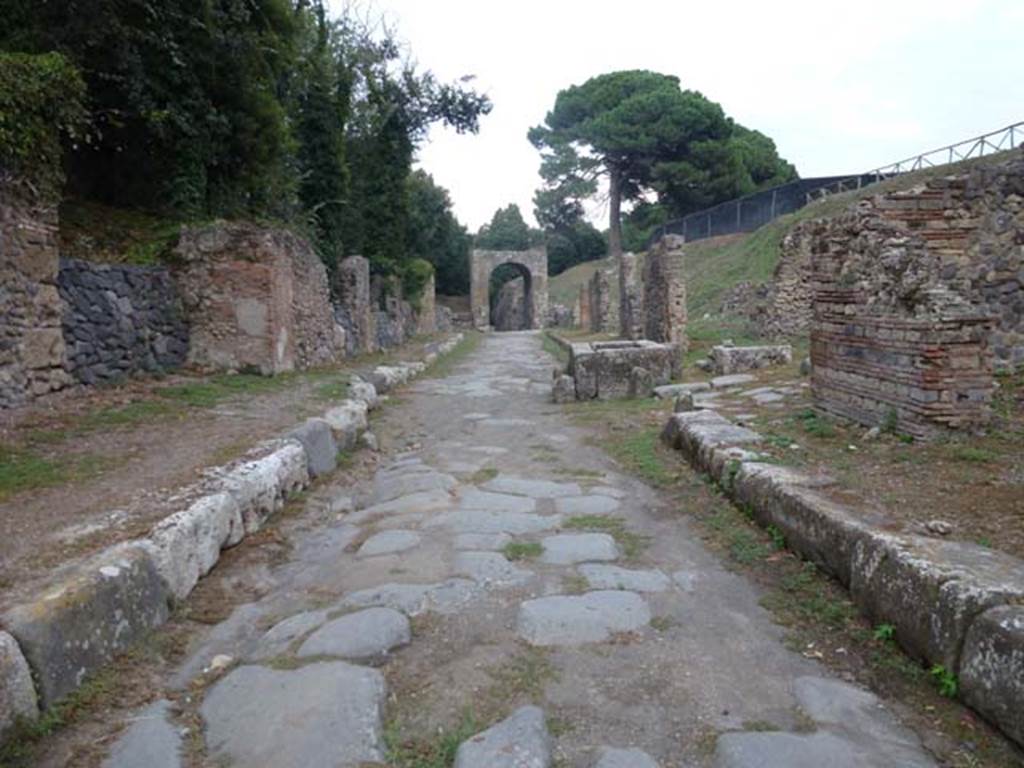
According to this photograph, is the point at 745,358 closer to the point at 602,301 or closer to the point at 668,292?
the point at 668,292

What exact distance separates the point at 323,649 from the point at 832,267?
521 cm

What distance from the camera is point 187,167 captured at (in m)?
9.94

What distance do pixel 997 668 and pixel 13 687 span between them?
8.88 ft

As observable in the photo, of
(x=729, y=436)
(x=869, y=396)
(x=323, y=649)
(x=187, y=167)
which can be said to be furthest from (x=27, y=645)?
(x=187, y=167)

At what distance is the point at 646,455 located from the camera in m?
5.73

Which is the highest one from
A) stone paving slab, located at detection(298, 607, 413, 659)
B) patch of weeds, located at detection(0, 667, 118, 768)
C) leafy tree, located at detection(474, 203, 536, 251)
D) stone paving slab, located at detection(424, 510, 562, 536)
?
leafy tree, located at detection(474, 203, 536, 251)

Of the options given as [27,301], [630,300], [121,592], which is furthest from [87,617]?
[630,300]

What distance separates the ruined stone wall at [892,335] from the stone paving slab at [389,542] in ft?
11.0

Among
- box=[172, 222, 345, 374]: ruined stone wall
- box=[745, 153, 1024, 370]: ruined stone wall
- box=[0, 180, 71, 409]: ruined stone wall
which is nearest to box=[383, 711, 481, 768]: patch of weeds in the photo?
box=[0, 180, 71, 409]: ruined stone wall

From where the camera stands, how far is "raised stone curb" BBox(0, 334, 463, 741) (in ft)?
6.59

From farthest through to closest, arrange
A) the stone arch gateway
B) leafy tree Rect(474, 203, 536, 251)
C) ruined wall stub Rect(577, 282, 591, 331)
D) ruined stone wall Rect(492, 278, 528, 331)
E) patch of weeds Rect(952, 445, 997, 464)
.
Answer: leafy tree Rect(474, 203, 536, 251), ruined stone wall Rect(492, 278, 528, 331), the stone arch gateway, ruined wall stub Rect(577, 282, 591, 331), patch of weeds Rect(952, 445, 997, 464)

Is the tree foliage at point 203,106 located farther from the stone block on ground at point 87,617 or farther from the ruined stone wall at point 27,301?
the stone block on ground at point 87,617

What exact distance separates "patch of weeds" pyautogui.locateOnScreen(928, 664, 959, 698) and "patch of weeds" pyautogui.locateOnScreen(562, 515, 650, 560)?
1.43m

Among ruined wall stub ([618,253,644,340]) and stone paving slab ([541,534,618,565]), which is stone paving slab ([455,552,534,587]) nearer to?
stone paving slab ([541,534,618,565])
